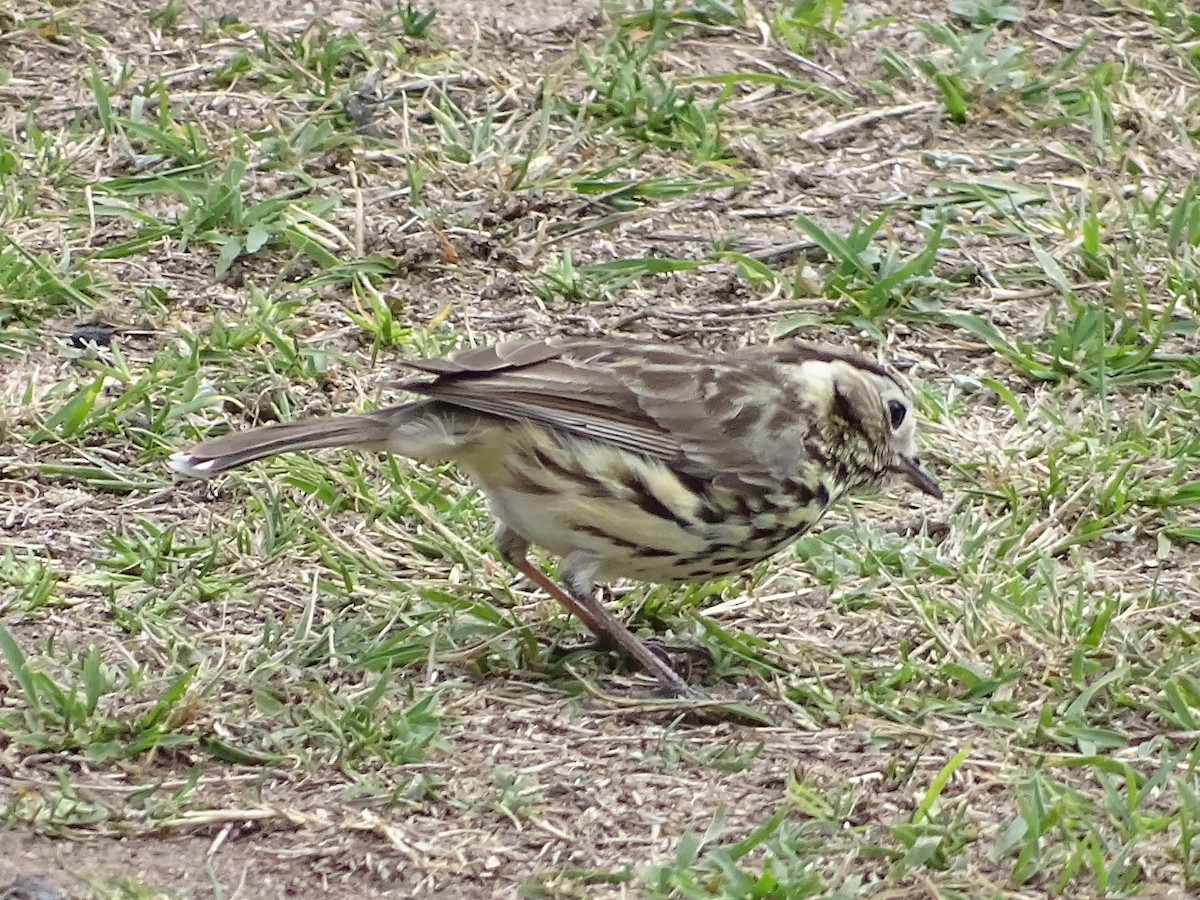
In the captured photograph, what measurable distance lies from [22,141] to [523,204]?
6.89ft

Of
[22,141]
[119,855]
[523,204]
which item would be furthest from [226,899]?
[22,141]

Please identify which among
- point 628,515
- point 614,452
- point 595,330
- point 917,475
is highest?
point 614,452

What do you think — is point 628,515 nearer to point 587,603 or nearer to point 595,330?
point 587,603

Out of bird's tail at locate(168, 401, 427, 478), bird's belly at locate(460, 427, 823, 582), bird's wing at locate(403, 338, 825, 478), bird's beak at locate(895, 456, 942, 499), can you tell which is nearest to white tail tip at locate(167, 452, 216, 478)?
bird's tail at locate(168, 401, 427, 478)

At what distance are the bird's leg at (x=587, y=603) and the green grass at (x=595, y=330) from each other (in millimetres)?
109

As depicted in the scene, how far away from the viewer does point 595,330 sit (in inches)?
297

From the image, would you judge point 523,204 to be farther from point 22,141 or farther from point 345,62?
point 22,141

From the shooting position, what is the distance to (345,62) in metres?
9.05

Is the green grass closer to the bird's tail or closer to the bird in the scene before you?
the bird

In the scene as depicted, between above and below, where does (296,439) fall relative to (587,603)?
above

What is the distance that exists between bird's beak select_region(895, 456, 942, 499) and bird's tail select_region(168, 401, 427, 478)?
151 centimetres

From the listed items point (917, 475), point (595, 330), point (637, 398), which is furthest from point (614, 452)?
point (595, 330)

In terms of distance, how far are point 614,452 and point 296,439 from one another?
0.88m

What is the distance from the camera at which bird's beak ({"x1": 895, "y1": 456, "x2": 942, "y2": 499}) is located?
627 centimetres
